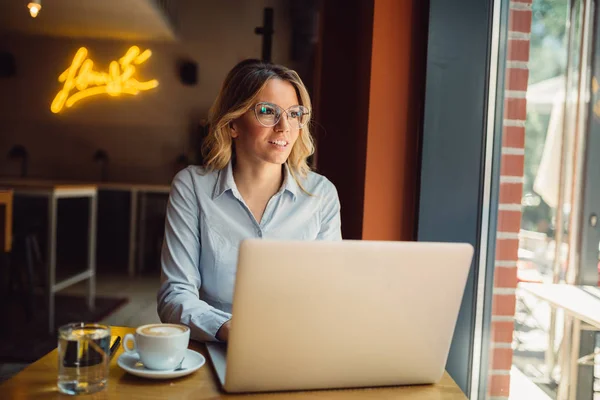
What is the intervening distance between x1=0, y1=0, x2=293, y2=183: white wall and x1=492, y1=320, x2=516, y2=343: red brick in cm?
564

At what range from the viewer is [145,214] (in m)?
6.41

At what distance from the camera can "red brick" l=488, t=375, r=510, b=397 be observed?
172 cm

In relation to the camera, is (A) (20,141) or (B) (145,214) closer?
(B) (145,214)

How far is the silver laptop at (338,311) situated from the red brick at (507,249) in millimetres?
962

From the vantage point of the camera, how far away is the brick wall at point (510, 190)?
5.65ft

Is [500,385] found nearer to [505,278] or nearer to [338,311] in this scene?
[505,278]

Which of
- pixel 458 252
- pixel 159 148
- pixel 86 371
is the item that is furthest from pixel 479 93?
pixel 159 148

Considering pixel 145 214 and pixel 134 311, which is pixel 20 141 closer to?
pixel 145 214

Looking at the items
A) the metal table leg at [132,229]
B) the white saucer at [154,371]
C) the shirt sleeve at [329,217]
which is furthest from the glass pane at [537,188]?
the metal table leg at [132,229]

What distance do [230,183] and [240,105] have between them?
23 centimetres

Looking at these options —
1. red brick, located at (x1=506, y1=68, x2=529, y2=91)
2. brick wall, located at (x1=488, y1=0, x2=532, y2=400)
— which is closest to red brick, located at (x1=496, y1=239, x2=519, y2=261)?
brick wall, located at (x1=488, y1=0, x2=532, y2=400)

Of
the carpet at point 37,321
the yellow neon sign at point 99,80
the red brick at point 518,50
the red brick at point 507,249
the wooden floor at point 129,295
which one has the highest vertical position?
the yellow neon sign at point 99,80

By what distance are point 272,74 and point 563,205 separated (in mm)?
1057

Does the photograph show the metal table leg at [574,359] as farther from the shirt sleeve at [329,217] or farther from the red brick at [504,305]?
the shirt sleeve at [329,217]
